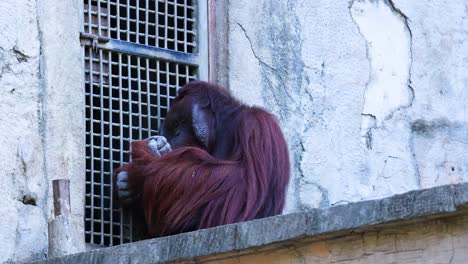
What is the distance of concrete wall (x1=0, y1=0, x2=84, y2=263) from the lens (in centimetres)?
526

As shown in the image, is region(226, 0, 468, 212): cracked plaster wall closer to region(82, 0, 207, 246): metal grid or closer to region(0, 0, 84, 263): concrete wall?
region(82, 0, 207, 246): metal grid

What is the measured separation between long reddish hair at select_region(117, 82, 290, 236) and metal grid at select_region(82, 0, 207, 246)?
→ 126 millimetres

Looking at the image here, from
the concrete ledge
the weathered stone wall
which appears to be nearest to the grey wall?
the concrete ledge

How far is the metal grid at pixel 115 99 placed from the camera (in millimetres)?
5547

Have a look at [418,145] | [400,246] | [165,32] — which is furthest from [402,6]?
[400,246]

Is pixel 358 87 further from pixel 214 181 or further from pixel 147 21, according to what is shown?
pixel 214 181

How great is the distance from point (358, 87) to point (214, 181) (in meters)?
1.02

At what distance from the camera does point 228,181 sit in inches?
213

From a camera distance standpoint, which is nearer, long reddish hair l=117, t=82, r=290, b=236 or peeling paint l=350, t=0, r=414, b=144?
long reddish hair l=117, t=82, r=290, b=236

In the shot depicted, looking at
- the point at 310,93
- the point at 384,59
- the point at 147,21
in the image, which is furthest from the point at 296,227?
the point at 384,59

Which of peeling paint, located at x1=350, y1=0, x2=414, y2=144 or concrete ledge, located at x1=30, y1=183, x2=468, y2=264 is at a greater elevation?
peeling paint, located at x1=350, y1=0, x2=414, y2=144

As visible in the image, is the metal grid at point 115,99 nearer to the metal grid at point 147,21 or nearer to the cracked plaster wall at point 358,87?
the metal grid at point 147,21

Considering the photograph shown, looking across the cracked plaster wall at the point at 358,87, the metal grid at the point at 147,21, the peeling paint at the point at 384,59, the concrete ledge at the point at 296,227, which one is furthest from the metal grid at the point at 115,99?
the concrete ledge at the point at 296,227

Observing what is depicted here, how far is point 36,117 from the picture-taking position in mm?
5375
